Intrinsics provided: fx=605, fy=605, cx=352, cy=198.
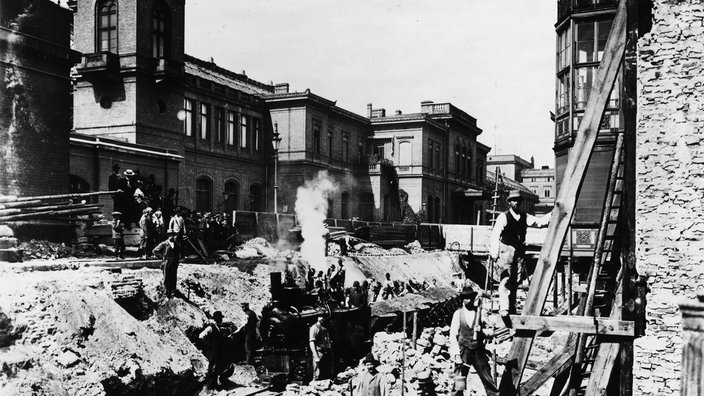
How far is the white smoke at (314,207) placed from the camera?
32875 millimetres

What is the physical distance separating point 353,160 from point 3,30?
32646 millimetres

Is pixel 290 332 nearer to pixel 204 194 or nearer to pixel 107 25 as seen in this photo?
pixel 107 25

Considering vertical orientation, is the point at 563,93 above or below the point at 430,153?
below

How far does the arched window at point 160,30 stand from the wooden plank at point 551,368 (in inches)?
1168

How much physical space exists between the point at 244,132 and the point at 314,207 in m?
7.69

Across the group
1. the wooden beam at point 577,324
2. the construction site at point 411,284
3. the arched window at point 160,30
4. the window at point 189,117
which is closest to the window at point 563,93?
the construction site at point 411,284

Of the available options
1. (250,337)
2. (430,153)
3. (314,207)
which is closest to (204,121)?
(314,207)

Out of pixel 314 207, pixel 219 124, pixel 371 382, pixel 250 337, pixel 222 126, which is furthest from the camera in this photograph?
pixel 314 207

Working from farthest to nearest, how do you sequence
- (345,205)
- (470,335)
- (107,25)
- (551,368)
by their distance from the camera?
(345,205) < (107,25) < (470,335) < (551,368)

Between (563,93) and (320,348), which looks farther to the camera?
(563,93)

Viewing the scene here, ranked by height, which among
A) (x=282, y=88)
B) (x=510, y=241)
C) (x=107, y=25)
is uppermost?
(x=107, y=25)

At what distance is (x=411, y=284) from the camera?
29.4 meters

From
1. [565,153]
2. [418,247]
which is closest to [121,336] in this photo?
[565,153]

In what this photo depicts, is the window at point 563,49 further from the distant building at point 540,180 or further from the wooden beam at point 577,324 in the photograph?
the distant building at point 540,180
